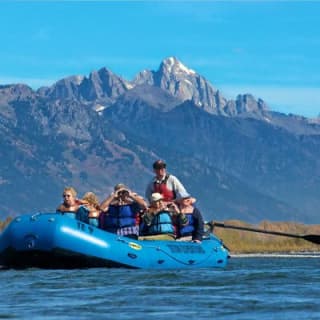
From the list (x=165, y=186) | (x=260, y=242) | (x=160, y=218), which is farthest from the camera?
(x=260, y=242)

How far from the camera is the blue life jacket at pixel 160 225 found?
31.2 meters

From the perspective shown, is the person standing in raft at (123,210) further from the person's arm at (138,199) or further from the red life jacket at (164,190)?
the red life jacket at (164,190)

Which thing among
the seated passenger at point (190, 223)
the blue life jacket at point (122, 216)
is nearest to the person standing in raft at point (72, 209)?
the blue life jacket at point (122, 216)

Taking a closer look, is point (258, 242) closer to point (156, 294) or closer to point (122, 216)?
point (122, 216)

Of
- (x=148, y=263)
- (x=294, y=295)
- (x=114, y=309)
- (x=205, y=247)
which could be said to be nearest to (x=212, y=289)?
(x=294, y=295)

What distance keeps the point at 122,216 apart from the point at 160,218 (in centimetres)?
98

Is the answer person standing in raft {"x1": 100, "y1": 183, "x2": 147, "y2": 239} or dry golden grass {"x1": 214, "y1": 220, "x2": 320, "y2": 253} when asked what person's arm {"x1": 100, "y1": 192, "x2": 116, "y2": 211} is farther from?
dry golden grass {"x1": 214, "y1": 220, "x2": 320, "y2": 253}

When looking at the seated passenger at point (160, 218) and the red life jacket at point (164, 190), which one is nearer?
the seated passenger at point (160, 218)

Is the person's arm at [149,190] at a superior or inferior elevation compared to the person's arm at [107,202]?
superior

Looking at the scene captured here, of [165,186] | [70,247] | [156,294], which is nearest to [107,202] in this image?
[165,186]

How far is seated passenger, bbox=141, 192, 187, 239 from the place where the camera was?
31.1 metres

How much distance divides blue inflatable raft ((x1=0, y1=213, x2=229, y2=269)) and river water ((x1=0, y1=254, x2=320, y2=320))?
340mm

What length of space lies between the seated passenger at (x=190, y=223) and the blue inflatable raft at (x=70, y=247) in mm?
1221

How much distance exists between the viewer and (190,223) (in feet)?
107
